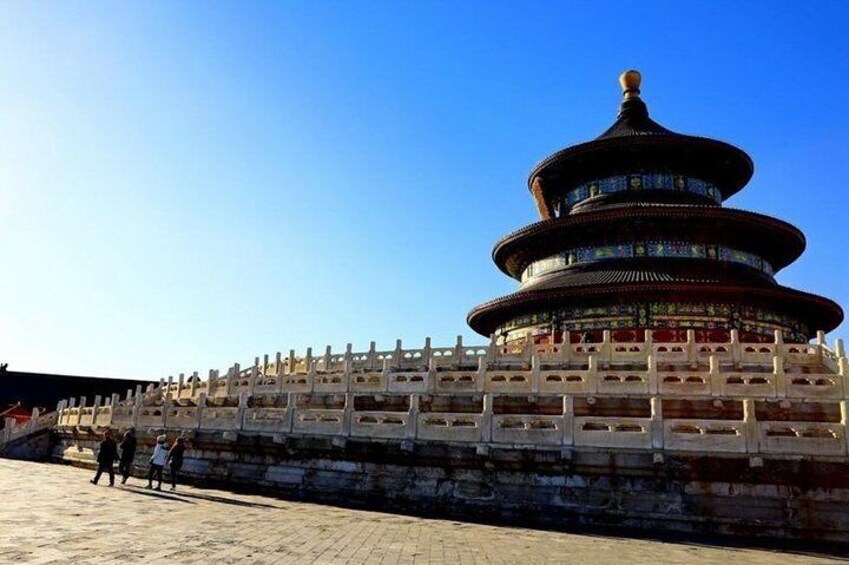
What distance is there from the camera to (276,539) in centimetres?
1056

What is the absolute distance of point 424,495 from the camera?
50.2ft

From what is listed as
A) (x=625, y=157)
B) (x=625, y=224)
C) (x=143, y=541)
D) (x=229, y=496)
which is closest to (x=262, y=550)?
(x=143, y=541)

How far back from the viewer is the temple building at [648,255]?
3033 cm

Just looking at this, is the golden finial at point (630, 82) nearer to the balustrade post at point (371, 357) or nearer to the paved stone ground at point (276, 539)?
the balustrade post at point (371, 357)

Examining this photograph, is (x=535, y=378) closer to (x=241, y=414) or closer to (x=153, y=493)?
(x=241, y=414)

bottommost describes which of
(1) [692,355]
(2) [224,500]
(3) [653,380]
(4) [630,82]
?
(2) [224,500]

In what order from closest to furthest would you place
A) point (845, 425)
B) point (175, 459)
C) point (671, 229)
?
1. point (845, 425)
2. point (175, 459)
3. point (671, 229)

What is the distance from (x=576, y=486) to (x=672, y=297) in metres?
18.1

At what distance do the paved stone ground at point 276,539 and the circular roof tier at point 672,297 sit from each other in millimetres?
18758

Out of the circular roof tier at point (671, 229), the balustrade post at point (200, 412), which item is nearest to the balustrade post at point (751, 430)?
the balustrade post at point (200, 412)

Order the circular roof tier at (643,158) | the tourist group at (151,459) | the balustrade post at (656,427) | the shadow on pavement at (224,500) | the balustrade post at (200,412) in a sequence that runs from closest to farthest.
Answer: the balustrade post at (656,427)
the shadow on pavement at (224,500)
the tourist group at (151,459)
the balustrade post at (200,412)
the circular roof tier at (643,158)

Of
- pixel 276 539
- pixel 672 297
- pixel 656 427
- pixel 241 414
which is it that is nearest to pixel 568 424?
pixel 656 427

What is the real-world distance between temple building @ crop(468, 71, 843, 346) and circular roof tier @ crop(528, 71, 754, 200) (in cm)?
6

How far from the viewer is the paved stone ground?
30.0 feet
